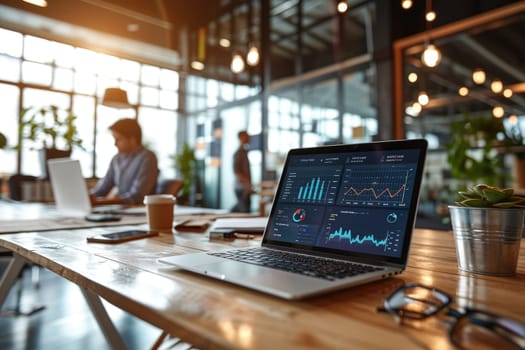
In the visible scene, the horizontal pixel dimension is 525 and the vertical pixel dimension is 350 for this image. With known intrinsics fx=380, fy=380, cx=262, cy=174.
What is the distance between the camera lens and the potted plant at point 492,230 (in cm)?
70

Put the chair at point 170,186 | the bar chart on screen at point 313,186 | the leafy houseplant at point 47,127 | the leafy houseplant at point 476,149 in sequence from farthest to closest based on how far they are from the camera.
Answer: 1. the leafy houseplant at point 47,127
2. the leafy houseplant at point 476,149
3. the chair at point 170,186
4. the bar chart on screen at point 313,186

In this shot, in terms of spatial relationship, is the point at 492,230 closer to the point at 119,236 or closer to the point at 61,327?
the point at 119,236

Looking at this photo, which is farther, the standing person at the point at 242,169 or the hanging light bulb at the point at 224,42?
the hanging light bulb at the point at 224,42

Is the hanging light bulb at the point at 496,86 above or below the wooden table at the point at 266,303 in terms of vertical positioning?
above

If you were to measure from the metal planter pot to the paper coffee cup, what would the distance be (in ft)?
3.12

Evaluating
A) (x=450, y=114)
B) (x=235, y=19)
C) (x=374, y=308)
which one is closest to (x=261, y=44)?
(x=235, y=19)

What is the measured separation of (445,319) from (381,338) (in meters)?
0.12

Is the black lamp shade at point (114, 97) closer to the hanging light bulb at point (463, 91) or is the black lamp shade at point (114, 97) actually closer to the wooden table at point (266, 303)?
the wooden table at point (266, 303)

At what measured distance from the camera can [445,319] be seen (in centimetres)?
48

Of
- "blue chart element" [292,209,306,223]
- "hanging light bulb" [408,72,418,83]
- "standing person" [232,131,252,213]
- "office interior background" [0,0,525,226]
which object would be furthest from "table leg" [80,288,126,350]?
"hanging light bulb" [408,72,418,83]

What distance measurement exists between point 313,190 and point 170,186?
2.82m

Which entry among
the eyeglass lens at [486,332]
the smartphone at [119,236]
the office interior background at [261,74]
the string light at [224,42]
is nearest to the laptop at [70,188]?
the smartphone at [119,236]

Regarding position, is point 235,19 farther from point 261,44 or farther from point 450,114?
point 450,114

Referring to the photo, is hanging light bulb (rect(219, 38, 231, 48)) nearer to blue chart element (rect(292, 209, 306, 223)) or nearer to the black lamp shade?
the black lamp shade
